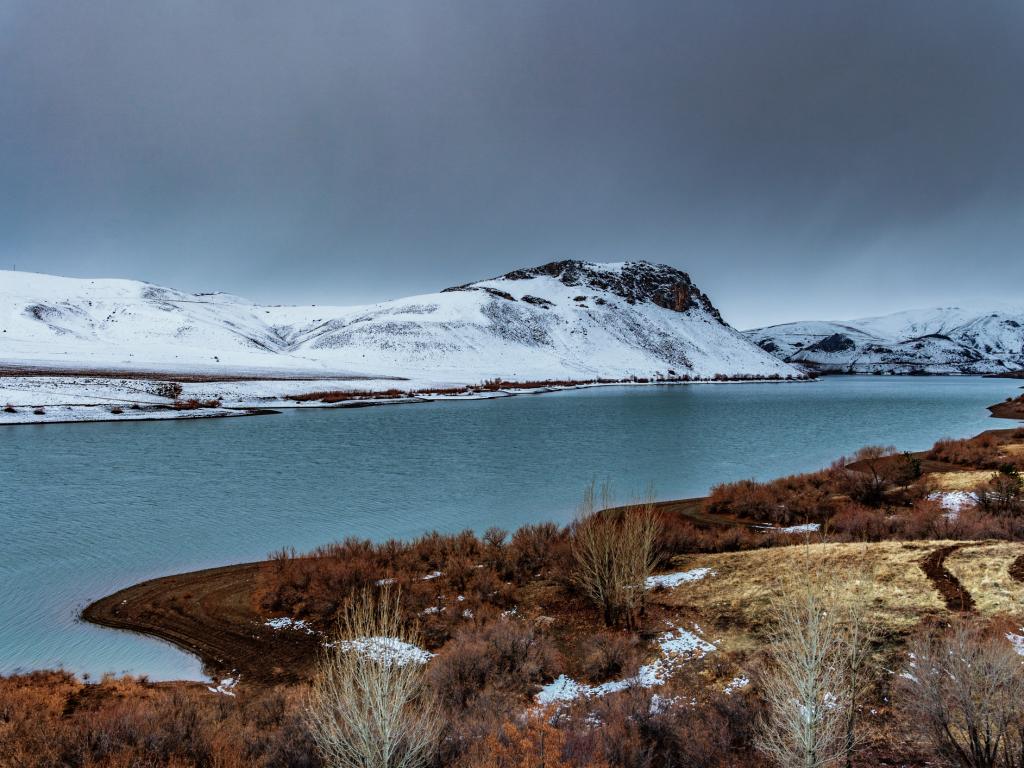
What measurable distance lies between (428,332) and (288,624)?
89170mm

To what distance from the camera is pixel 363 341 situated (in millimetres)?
91750

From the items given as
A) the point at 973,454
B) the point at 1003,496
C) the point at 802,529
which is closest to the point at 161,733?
the point at 802,529

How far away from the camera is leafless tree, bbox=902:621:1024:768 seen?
3586 mm

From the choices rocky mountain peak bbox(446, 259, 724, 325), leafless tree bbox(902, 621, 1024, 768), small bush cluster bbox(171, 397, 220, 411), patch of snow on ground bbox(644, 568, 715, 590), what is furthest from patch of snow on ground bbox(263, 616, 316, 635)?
rocky mountain peak bbox(446, 259, 724, 325)

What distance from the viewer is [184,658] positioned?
23.7ft

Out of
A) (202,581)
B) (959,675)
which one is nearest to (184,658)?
(202,581)

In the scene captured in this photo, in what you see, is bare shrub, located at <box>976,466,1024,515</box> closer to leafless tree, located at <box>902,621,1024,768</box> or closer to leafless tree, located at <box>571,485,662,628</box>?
leafless tree, located at <box>571,485,662,628</box>

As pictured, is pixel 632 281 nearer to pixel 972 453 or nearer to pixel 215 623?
pixel 972 453

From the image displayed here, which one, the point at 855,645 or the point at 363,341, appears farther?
the point at 363,341

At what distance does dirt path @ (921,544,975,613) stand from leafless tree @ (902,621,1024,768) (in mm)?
1989

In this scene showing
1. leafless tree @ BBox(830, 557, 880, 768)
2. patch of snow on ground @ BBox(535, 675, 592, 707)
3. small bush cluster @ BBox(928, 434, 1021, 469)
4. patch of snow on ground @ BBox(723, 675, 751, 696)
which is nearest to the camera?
leafless tree @ BBox(830, 557, 880, 768)

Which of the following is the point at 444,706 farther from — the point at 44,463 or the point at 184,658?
the point at 44,463

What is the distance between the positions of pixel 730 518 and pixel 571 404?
3541 cm

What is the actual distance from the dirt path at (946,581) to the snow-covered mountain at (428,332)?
64764 millimetres
